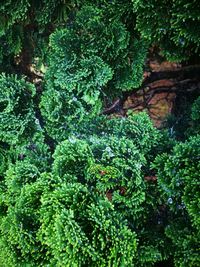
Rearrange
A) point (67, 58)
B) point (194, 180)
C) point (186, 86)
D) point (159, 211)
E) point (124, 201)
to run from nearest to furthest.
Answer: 1. point (194, 180)
2. point (124, 201)
3. point (159, 211)
4. point (67, 58)
5. point (186, 86)

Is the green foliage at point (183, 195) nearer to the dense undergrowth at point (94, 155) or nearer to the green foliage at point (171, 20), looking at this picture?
the dense undergrowth at point (94, 155)

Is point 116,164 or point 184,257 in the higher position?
point 116,164

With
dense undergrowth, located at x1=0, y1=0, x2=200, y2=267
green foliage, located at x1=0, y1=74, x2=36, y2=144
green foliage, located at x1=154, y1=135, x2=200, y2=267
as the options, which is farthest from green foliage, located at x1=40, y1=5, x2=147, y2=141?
green foliage, located at x1=154, y1=135, x2=200, y2=267

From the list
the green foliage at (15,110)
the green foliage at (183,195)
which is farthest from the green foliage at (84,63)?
the green foliage at (183,195)

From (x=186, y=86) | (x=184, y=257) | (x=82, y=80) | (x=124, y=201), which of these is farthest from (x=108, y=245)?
(x=186, y=86)

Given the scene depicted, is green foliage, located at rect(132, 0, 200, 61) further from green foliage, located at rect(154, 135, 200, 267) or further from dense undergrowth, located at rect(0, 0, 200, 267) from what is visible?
green foliage, located at rect(154, 135, 200, 267)

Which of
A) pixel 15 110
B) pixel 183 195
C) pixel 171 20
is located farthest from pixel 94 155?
pixel 171 20

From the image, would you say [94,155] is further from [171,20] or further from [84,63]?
[171,20]

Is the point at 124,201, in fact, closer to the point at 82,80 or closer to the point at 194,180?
the point at 194,180
